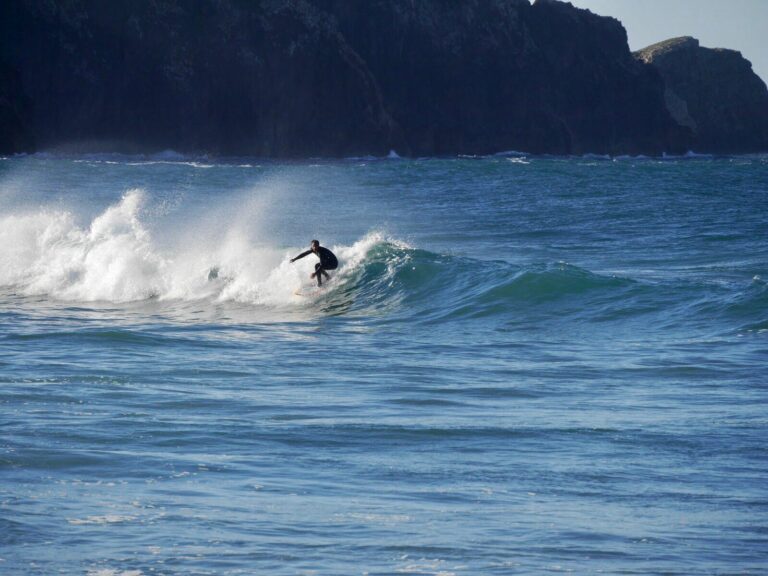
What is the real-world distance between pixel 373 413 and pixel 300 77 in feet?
382

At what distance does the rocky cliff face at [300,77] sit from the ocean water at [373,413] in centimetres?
7984

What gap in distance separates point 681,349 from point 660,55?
7419 inches

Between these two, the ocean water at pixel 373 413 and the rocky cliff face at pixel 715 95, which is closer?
the ocean water at pixel 373 413

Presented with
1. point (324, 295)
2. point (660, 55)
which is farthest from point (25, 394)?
point (660, 55)

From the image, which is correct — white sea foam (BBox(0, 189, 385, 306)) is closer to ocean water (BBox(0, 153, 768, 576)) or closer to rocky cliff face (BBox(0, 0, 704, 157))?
ocean water (BBox(0, 153, 768, 576))

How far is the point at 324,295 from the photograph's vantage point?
21266mm

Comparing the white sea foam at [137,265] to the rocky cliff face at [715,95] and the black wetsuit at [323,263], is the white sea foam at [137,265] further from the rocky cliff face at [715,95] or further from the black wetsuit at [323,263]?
the rocky cliff face at [715,95]

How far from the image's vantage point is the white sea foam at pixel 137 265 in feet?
71.6

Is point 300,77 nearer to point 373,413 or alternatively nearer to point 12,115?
point 12,115

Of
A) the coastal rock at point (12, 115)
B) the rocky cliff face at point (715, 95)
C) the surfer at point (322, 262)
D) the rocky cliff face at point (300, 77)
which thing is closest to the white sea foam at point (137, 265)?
the surfer at point (322, 262)

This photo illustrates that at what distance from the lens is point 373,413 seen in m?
10.7

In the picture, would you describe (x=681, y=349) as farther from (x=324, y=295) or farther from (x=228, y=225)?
(x=228, y=225)

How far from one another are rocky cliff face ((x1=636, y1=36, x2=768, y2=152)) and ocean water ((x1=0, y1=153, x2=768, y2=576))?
15862 centimetres

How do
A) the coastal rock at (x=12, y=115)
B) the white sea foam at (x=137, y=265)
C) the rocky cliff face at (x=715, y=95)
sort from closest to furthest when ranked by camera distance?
the white sea foam at (x=137, y=265) < the coastal rock at (x=12, y=115) < the rocky cliff face at (x=715, y=95)
